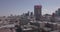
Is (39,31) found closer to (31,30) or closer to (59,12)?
(31,30)

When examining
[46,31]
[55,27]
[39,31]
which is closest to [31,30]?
[39,31]

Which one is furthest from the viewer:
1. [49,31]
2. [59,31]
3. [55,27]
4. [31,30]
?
[31,30]

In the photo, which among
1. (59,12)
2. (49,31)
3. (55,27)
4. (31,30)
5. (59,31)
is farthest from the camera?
(59,12)

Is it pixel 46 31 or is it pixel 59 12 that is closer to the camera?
pixel 46 31

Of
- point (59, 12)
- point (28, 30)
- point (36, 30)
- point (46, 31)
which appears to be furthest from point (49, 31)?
point (59, 12)

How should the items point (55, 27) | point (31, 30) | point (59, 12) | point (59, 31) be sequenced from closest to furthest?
point (59, 31) < point (55, 27) < point (31, 30) < point (59, 12)

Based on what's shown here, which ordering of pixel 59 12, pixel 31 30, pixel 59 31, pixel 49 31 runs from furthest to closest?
1. pixel 59 12
2. pixel 31 30
3. pixel 49 31
4. pixel 59 31

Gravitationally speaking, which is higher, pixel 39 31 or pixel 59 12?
pixel 59 12

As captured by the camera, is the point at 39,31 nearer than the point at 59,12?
Yes

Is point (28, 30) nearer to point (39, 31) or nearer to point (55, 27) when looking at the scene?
point (39, 31)
